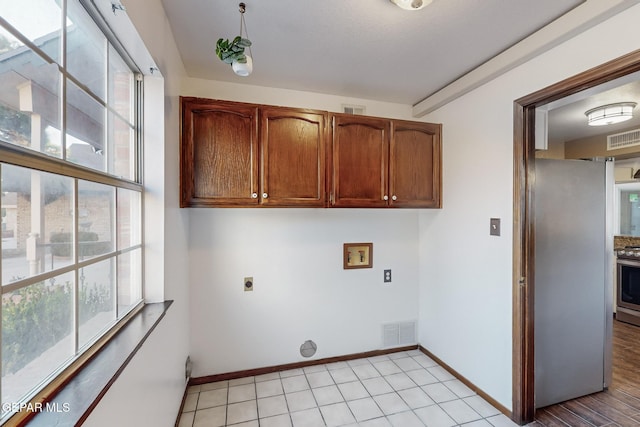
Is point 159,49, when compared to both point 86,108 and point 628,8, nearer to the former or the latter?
point 86,108

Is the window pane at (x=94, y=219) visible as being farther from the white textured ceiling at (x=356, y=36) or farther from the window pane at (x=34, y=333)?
the white textured ceiling at (x=356, y=36)

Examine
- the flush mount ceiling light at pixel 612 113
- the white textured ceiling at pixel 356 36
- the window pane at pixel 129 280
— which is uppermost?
the white textured ceiling at pixel 356 36

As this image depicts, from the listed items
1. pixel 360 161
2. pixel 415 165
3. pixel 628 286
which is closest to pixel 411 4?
pixel 360 161

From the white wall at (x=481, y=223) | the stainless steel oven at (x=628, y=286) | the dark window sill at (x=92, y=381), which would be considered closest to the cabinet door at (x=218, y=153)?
the dark window sill at (x=92, y=381)

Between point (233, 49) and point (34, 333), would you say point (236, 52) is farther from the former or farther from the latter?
point (34, 333)

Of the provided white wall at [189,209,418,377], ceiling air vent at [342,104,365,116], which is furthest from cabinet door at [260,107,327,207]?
ceiling air vent at [342,104,365,116]

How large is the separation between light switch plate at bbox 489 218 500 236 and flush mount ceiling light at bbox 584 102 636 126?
6.08ft

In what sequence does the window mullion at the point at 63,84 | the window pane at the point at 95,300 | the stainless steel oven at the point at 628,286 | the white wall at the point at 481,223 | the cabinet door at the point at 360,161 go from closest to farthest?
1. the window mullion at the point at 63,84
2. the window pane at the point at 95,300
3. the white wall at the point at 481,223
4. the cabinet door at the point at 360,161
5. the stainless steel oven at the point at 628,286

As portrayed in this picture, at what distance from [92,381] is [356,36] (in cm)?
206

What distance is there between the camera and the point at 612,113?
105 inches

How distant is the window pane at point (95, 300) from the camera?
974 millimetres

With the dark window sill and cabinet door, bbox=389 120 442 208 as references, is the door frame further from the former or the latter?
the dark window sill

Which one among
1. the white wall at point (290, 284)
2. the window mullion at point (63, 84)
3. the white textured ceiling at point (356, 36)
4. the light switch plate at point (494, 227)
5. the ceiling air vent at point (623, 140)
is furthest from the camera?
the ceiling air vent at point (623, 140)

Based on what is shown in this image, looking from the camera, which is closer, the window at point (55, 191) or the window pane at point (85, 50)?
the window at point (55, 191)
